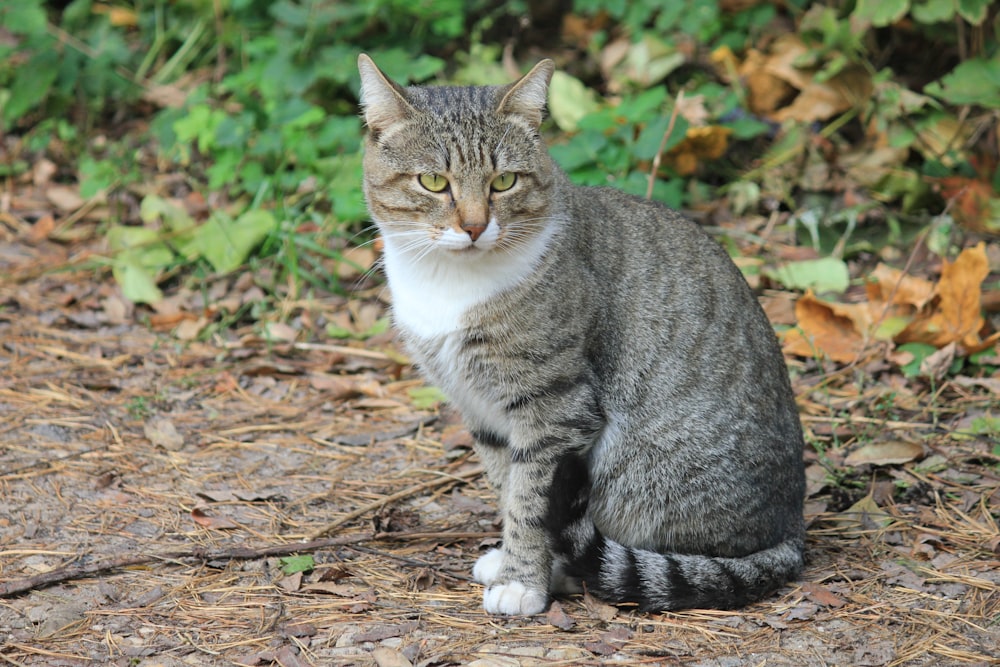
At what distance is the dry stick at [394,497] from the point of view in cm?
374

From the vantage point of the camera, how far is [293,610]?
321 centimetres

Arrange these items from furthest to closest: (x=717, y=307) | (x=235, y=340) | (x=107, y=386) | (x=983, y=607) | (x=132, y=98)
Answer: (x=132, y=98), (x=235, y=340), (x=107, y=386), (x=717, y=307), (x=983, y=607)

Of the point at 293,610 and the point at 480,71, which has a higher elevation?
the point at 480,71

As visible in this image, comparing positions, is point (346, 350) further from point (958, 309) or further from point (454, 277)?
point (958, 309)

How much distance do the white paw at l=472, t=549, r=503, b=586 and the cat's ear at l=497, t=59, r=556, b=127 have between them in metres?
1.44

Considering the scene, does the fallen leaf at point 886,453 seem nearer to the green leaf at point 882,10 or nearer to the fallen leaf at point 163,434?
the green leaf at point 882,10

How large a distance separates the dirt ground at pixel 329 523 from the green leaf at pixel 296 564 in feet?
0.06

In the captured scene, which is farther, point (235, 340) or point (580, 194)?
point (235, 340)

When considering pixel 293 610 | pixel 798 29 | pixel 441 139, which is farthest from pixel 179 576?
pixel 798 29

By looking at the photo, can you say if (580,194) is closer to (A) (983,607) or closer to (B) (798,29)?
(A) (983,607)

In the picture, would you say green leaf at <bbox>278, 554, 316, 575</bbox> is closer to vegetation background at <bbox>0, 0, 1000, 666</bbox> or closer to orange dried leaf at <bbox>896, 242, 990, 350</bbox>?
vegetation background at <bbox>0, 0, 1000, 666</bbox>

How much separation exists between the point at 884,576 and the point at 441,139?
200 cm

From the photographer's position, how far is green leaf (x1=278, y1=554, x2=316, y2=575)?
3.44 meters

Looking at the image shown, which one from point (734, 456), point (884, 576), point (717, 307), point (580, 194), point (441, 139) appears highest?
point (441, 139)
